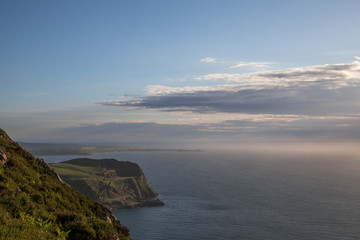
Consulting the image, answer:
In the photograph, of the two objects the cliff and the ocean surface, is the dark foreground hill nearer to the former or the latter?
the ocean surface

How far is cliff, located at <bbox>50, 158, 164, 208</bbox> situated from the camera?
486 ft

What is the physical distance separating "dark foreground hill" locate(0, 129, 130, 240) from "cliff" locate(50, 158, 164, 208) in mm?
121530

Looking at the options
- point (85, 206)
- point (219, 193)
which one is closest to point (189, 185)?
point (219, 193)

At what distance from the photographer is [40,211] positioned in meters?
19.6

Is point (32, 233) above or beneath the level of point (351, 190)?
above

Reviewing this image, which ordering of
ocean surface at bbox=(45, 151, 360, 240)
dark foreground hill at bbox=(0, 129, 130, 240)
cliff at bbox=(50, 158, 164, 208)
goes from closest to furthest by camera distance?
dark foreground hill at bbox=(0, 129, 130, 240) < ocean surface at bbox=(45, 151, 360, 240) < cliff at bbox=(50, 158, 164, 208)

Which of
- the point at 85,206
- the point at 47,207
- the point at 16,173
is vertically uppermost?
the point at 16,173

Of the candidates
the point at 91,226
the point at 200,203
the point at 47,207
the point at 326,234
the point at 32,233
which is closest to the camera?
the point at 32,233

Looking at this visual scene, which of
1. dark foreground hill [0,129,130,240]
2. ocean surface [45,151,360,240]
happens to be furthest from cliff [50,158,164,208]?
dark foreground hill [0,129,130,240]

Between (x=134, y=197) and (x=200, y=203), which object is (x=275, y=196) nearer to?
(x=200, y=203)

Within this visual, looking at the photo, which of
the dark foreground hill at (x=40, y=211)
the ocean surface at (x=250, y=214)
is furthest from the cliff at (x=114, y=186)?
the dark foreground hill at (x=40, y=211)

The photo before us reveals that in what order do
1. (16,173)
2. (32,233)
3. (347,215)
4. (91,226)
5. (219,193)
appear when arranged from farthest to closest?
(219,193) → (347,215) → (16,173) → (91,226) → (32,233)

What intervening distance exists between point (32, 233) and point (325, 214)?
438 feet

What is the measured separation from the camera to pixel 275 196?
16075cm
